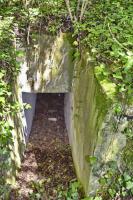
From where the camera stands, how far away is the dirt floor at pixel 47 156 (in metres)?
6.29

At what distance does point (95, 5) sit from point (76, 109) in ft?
7.73

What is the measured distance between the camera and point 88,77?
5.82 m

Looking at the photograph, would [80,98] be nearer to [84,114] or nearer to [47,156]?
[84,114]

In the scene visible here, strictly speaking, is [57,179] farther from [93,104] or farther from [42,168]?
[93,104]

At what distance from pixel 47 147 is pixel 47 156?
39cm

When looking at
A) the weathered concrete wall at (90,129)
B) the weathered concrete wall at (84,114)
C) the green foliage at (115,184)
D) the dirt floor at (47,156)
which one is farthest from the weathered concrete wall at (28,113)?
the green foliage at (115,184)

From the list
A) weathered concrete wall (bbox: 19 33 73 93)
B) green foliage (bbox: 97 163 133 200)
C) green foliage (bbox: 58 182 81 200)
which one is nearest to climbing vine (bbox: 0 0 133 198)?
green foliage (bbox: 97 163 133 200)

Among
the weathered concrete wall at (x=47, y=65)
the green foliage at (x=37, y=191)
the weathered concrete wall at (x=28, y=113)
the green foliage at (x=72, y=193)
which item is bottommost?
the green foliage at (x=37, y=191)

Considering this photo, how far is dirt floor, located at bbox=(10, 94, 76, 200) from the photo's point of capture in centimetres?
629

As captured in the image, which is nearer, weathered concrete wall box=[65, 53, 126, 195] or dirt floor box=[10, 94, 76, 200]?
weathered concrete wall box=[65, 53, 126, 195]

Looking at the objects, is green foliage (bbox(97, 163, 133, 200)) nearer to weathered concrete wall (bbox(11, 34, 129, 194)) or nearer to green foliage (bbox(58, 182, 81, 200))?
weathered concrete wall (bbox(11, 34, 129, 194))

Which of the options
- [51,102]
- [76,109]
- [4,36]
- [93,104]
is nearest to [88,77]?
[93,104]

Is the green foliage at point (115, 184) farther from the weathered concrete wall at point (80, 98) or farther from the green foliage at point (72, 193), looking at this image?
the green foliage at point (72, 193)

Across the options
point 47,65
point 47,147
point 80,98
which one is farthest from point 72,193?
point 47,65
